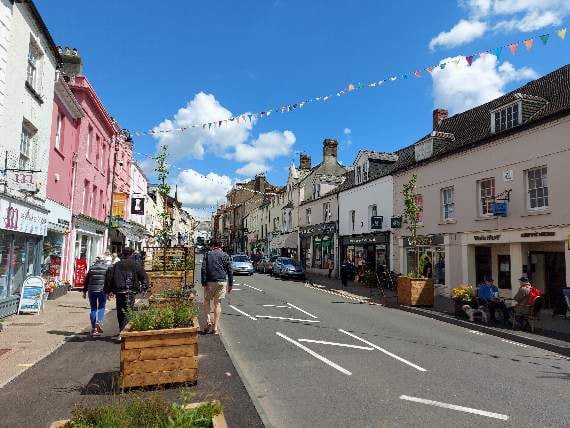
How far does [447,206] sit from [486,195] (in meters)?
2.38

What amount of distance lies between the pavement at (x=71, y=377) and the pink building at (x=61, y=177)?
22.0 ft

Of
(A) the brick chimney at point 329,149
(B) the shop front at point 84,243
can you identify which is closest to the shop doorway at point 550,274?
(B) the shop front at point 84,243

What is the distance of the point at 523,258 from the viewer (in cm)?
1598

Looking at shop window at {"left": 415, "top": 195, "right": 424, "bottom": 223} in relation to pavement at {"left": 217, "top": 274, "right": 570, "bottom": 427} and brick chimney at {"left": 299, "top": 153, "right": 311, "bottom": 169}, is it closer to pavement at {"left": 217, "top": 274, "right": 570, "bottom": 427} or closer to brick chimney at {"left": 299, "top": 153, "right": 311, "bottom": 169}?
pavement at {"left": 217, "top": 274, "right": 570, "bottom": 427}

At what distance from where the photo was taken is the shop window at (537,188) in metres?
15.2

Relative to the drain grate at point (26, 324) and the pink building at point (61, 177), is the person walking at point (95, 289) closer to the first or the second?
the drain grate at point (26, 324)

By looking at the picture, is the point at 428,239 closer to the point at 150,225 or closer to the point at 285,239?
the point at 285,239

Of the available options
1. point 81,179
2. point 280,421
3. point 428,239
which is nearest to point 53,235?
point 81,179

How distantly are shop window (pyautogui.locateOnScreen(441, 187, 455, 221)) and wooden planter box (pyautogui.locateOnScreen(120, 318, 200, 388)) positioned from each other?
54.2ft

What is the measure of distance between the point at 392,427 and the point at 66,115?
17.1 m

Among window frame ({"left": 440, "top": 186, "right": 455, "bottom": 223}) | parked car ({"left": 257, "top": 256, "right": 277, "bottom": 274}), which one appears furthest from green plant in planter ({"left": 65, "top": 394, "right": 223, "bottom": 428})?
parked car ({"left": 257, "top": 256, "right": 277, "bottom": 274})

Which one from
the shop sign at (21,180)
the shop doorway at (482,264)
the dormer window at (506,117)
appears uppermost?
the dormer window at (506,117)

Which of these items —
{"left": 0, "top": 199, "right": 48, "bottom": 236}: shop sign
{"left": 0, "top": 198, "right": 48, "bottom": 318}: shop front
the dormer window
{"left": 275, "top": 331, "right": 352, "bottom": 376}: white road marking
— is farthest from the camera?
the dormer window

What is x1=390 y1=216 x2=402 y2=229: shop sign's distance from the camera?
23.2 meters
